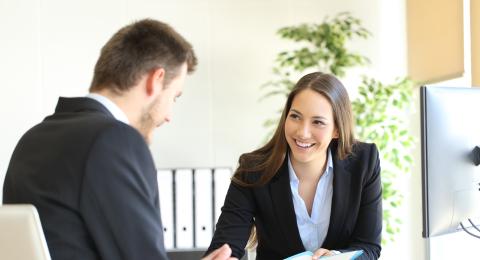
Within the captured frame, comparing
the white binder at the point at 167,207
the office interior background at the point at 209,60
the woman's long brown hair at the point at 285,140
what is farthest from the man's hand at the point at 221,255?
the office interior background at the point at 209,60

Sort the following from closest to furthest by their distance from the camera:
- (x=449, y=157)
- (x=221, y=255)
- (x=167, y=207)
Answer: (x=221, y=255)
(x=449, y=157)
(x=167, y=207)

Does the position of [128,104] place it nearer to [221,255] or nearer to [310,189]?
[221,255]

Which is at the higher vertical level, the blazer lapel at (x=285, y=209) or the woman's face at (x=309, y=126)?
the woman's face at (x=309, y=126)

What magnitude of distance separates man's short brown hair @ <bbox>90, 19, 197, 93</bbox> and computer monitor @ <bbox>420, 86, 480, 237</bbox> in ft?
2.50

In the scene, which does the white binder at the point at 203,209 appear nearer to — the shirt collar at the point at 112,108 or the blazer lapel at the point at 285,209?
the blazer lapel at the point at 285,209

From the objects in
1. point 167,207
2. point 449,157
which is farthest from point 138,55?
point 167,207

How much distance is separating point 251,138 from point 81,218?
306cm

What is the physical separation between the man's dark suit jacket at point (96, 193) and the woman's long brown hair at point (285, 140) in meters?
0.84

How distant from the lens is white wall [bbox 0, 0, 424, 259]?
3879 millimetres

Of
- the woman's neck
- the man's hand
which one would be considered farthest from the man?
the woman's neck

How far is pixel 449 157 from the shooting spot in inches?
72.0

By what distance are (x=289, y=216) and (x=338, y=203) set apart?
0.16 m

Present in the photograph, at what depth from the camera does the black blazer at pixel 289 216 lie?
195 centimetres

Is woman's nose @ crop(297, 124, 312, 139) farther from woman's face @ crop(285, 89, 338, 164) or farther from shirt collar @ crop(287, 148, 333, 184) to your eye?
shirt collar @ crop(287, 148, 333, 184)
